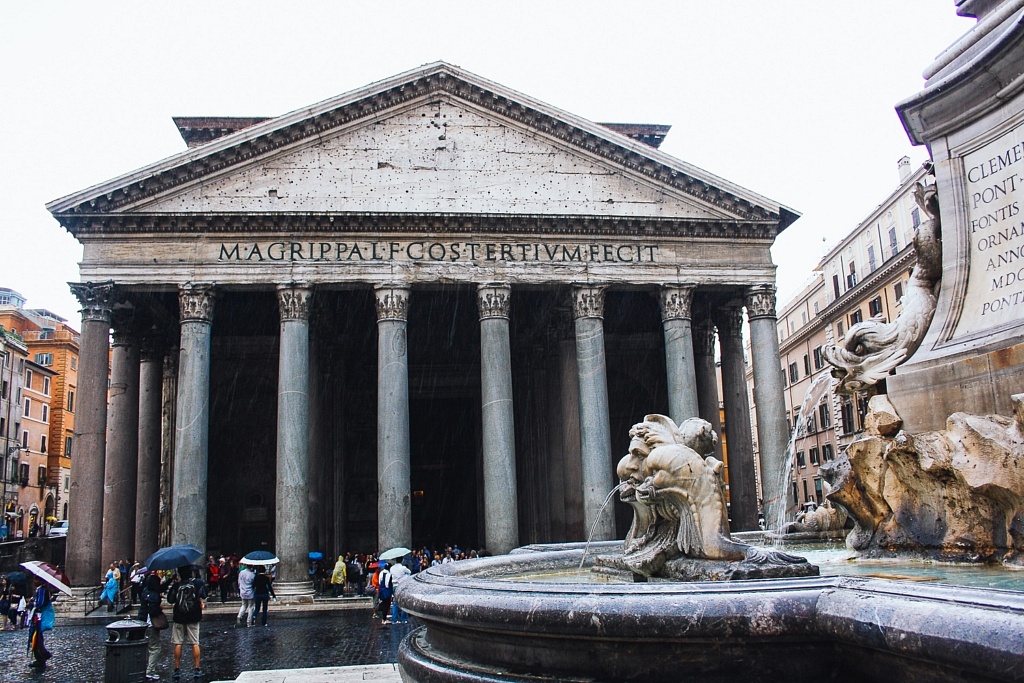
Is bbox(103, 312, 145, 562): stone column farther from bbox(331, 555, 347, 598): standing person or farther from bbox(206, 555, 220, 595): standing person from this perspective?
bbox(331, 555, 347, 598): standing person

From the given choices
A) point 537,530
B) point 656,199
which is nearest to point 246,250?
point 656,199

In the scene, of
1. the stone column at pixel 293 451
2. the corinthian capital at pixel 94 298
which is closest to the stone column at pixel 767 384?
the stone column at pixel 293 451

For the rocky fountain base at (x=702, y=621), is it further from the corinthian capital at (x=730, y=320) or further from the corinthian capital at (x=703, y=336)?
the corinthian capital at (x=703, y=336)

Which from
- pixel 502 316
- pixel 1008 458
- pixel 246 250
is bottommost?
pixel 1008 458

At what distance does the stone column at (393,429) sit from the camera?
18.0 m

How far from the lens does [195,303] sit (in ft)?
61.8

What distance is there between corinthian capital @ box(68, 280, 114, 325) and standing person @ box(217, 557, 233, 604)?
20.0ft

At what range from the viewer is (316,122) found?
781 inches

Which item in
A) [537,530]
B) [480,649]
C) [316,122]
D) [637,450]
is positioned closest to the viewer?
[480,649]

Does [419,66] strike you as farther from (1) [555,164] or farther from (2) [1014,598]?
(2) [1014,598]

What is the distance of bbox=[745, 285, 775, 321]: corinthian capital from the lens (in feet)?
67.4

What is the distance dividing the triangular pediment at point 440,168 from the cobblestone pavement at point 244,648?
9.21m

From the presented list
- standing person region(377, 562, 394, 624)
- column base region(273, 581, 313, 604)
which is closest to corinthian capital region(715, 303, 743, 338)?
standing person region(377, 562, 394, 624)

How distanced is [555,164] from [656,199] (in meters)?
2.70
